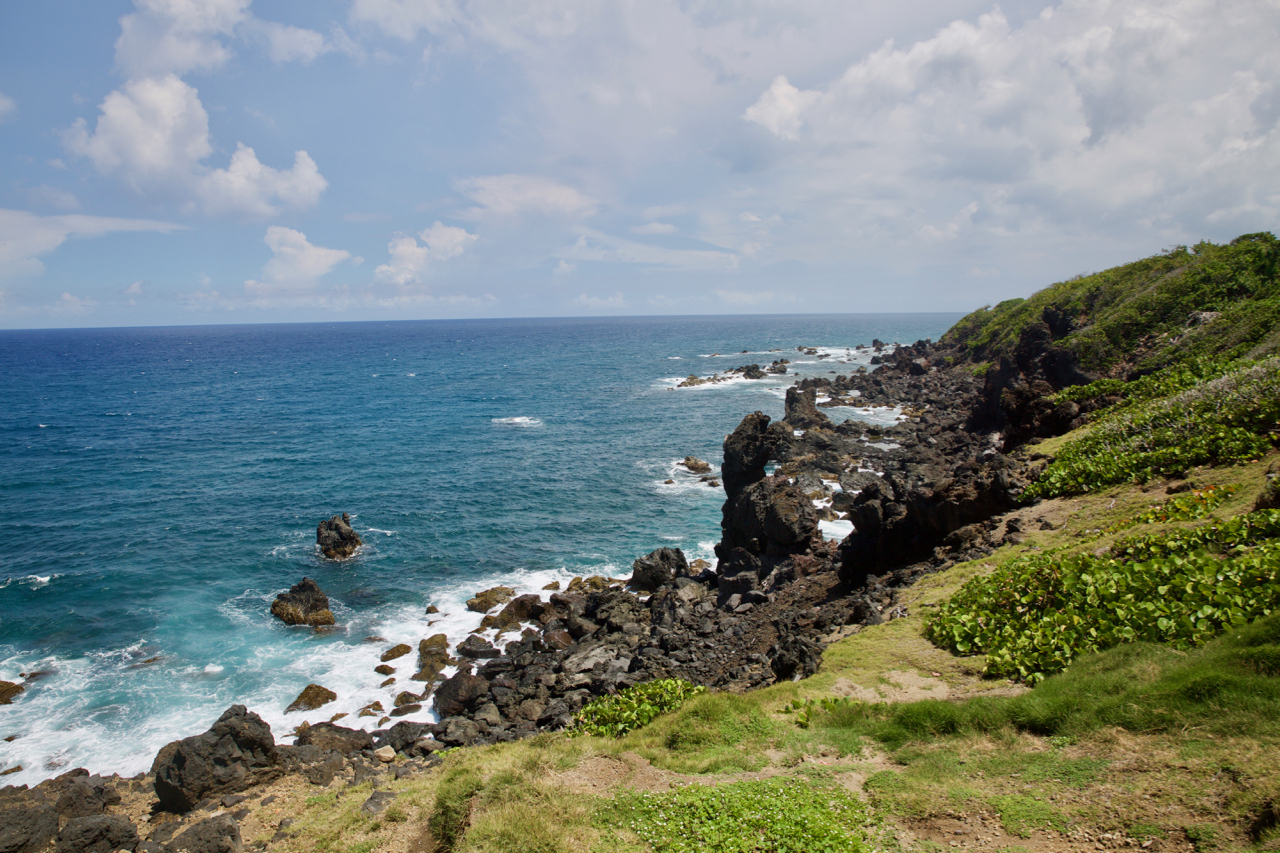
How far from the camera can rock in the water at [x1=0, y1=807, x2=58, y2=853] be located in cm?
1342

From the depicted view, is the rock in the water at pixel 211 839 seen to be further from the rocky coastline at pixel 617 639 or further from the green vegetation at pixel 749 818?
the green vegetation at pixel 749 818

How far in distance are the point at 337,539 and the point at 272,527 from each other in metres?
7.99

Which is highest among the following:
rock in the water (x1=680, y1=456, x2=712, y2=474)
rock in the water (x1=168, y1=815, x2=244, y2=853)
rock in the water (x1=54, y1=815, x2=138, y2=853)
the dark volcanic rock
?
the dark volcanic rock

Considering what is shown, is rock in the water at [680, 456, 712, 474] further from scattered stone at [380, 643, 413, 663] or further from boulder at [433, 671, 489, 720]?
boulder at [433, 671, 489, 720]

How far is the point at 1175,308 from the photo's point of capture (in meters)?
44.8

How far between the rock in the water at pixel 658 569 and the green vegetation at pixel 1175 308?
27.3 m

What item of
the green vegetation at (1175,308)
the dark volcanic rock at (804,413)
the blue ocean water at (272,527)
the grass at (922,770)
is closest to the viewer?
the grass at (922,770)

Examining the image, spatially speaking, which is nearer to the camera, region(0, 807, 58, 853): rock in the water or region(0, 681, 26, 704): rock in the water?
region(0, 807, 58, 853): rock in the water

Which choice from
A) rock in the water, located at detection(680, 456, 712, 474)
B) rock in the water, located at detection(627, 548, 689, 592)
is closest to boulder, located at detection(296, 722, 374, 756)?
rock in the water, located at detection(627, 548, 689, 592)

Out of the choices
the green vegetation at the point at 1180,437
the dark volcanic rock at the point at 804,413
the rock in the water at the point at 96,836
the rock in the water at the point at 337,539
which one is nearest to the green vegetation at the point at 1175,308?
the green vegetation at the point at 1180,437

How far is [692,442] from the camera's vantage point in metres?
63.2

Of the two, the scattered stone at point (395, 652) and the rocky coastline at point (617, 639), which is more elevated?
the rocky coastline at point (617, 639)

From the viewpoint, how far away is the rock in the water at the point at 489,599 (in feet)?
103

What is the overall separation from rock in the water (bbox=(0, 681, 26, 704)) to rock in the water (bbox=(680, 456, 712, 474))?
43.0 metres
